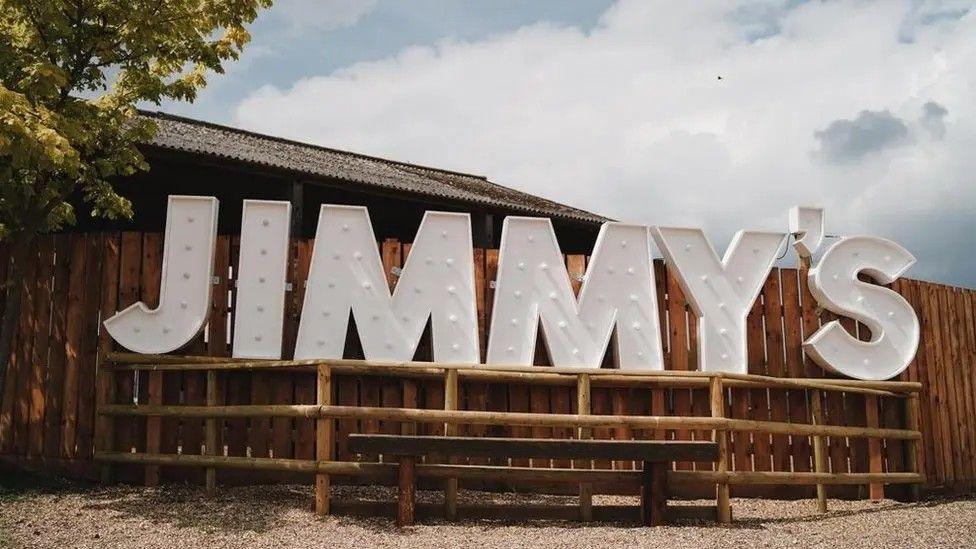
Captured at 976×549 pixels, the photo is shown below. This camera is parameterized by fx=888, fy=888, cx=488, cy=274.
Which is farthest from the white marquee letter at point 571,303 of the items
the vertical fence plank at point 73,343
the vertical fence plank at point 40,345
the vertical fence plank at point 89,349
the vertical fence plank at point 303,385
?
the vertical fence plank at point 40,345

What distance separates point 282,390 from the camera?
850cm

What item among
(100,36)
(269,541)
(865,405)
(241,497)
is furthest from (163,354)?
(865,405)

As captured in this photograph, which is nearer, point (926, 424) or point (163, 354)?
point (163, 354)

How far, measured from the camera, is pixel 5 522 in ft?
22.8

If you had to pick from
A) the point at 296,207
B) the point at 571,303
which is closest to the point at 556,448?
the point at 571,303

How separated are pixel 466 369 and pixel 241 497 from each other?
2.32 m

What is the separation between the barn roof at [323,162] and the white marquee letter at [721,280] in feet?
23.4

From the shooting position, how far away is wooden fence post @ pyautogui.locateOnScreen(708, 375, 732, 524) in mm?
8016

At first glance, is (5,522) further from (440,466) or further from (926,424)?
(926,424)

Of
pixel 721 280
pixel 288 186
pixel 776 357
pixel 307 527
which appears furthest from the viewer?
pixel 288 186

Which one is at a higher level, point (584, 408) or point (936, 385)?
point (936, 385)

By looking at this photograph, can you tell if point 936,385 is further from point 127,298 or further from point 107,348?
point 107,348

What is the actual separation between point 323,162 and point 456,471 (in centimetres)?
1041

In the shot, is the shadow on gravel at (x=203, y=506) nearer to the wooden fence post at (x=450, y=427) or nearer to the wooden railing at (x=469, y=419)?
the wooden railing at (x=469, y=419)
